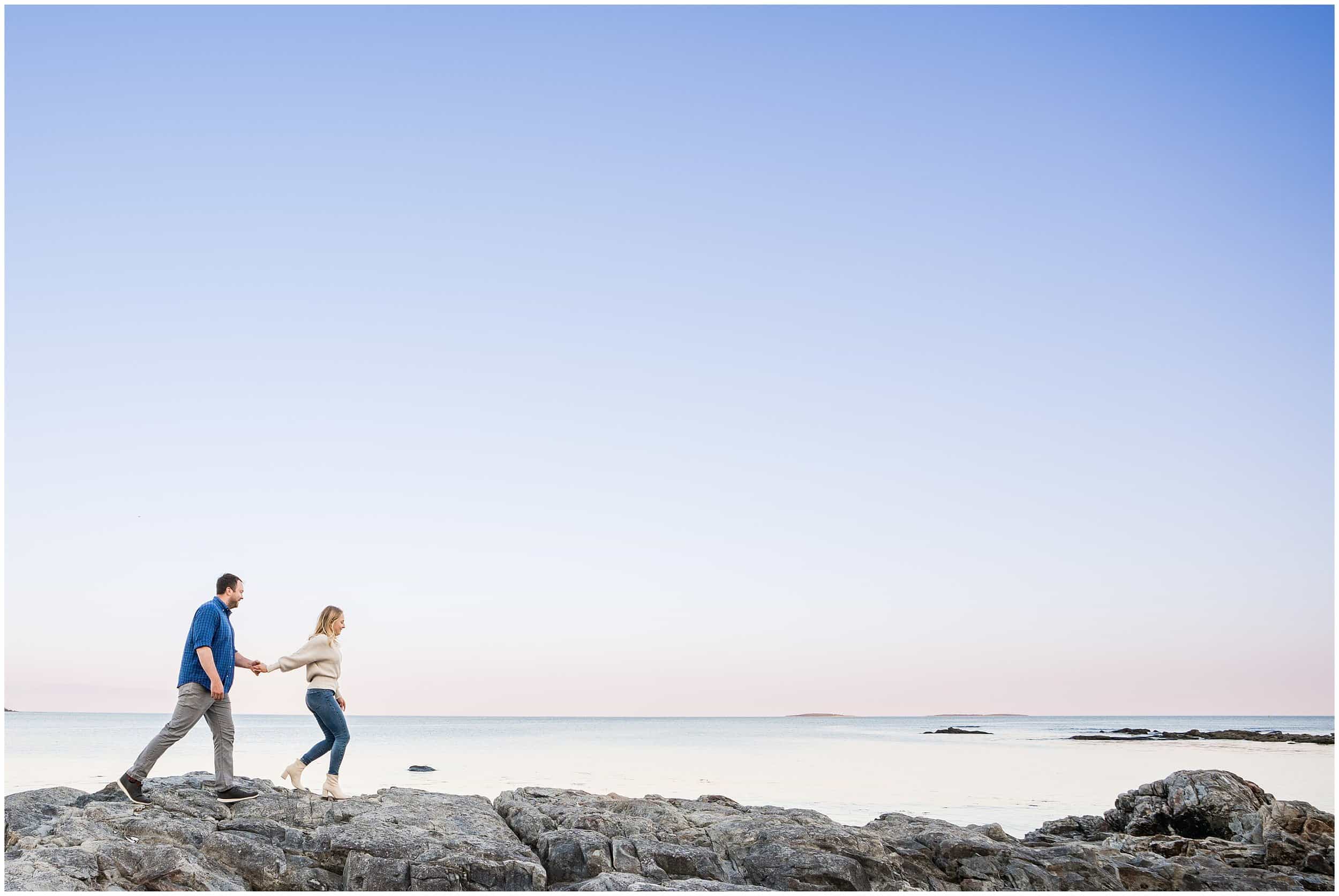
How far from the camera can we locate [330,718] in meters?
9.69

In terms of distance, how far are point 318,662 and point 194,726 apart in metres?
1.30

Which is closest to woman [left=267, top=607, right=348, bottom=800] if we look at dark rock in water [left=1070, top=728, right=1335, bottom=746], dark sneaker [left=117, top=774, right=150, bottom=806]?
dark sneaker [left=117, top=774, right=150, bottom=806]

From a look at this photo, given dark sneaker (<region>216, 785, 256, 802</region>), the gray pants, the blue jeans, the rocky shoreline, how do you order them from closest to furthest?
1. the rocky shoreline
2. the gray pants
3. dark sneaker (<region>216, 785, 256, 802</region>)
4. the blue jeans

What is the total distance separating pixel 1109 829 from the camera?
43.8ft

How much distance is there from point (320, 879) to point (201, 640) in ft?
8.75

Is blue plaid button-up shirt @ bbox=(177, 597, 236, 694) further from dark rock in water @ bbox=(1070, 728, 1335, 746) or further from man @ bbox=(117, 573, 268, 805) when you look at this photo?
dark rock in water @ bbox=(1070, 728, 1335, 746)

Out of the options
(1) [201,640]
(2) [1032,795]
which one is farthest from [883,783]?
(1) [201,640]

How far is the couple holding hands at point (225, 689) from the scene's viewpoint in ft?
30.4

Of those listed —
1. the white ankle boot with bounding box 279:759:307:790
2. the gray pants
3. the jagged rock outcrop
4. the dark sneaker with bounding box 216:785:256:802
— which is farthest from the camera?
the white ankle boot with bounding box 279:759:307:790

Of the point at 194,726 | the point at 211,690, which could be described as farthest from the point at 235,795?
A: the point at 211,690

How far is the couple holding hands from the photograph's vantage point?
926 centimetres

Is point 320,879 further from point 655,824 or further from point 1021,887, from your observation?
point 1021,887

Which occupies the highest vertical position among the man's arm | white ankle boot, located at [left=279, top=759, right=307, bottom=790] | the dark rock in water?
the man's arm

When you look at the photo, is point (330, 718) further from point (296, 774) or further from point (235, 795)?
point (235, 795)
